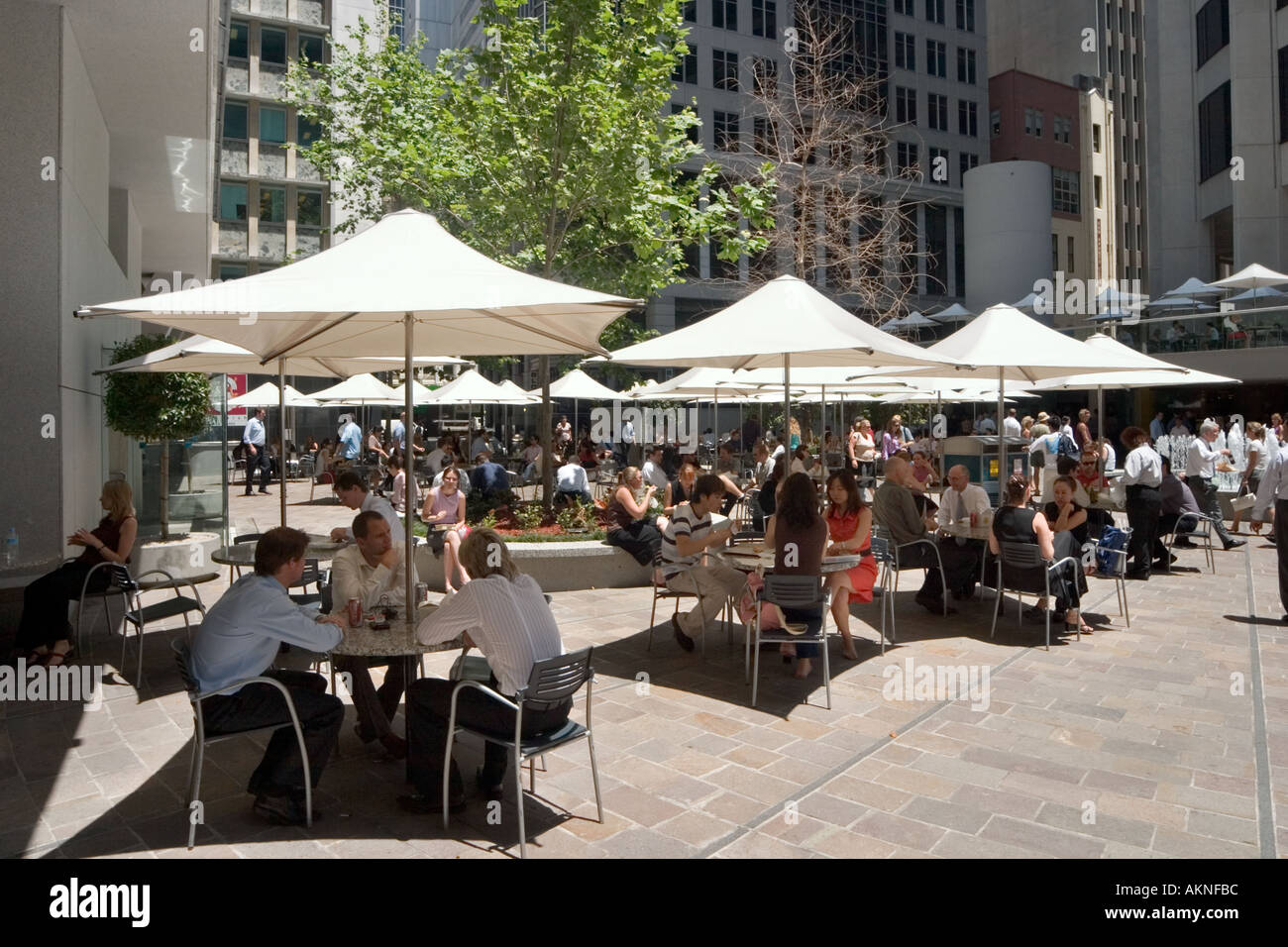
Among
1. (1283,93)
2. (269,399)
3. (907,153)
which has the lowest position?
(269,399)

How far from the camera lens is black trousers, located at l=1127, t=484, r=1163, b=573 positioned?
416 inches

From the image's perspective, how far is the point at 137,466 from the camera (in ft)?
37.8

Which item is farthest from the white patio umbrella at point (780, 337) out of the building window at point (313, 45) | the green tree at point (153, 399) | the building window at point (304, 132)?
the building window at point (313, 45)

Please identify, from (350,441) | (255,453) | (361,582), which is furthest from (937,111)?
(361,582)

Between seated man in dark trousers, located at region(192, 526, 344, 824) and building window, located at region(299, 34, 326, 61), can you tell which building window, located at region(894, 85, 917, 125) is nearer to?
building window, located at region(299, 34, 326, 61)

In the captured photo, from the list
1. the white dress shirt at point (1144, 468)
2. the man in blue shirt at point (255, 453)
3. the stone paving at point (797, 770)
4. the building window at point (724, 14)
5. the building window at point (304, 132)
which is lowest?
the stone paving at point (797, 770)

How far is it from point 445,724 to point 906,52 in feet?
166

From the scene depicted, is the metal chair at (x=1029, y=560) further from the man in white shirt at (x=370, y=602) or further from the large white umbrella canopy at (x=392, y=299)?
the man in white shirt at (x=370, y=602)

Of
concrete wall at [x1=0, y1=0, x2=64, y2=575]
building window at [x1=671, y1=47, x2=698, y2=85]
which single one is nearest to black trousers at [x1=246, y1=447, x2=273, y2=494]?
concrete wall at [x1=0, y1=0, x2=64, y2=575]

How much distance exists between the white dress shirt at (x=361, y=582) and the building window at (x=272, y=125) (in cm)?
3730

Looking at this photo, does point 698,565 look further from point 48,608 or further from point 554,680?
point 48,608

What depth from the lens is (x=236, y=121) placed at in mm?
37188

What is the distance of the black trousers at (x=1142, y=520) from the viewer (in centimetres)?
1058

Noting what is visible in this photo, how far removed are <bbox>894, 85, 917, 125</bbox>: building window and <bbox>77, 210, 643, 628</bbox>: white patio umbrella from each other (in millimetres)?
45774
